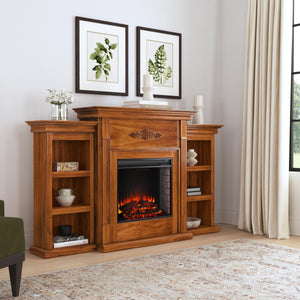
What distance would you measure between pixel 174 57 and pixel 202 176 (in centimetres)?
141

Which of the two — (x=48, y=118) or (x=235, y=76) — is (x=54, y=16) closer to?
(x=48, y=118)

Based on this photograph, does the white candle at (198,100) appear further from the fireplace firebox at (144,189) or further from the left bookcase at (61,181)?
the left bookcase at (61,181)

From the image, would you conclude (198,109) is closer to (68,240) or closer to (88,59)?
(88,59)

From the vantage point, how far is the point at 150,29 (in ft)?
17.0

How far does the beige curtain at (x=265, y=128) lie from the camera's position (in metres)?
4.91

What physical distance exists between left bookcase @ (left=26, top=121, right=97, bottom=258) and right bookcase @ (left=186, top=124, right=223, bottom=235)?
1190 mm

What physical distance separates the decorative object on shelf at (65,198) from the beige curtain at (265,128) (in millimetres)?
2001

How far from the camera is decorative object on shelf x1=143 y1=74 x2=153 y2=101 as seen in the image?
4.76 metres

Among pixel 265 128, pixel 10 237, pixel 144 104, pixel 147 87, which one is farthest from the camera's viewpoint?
pixel 265 128

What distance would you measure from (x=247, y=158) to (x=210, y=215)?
29.7 inches

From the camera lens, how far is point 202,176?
214 inches

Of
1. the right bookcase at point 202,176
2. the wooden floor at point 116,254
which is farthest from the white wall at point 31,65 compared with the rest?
the right bookcase at point 202,176

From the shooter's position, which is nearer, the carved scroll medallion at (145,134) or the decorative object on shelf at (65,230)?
the decorative object on shelf at (65,230)

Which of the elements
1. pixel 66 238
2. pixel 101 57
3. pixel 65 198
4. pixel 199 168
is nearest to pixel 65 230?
pixel 66 238
